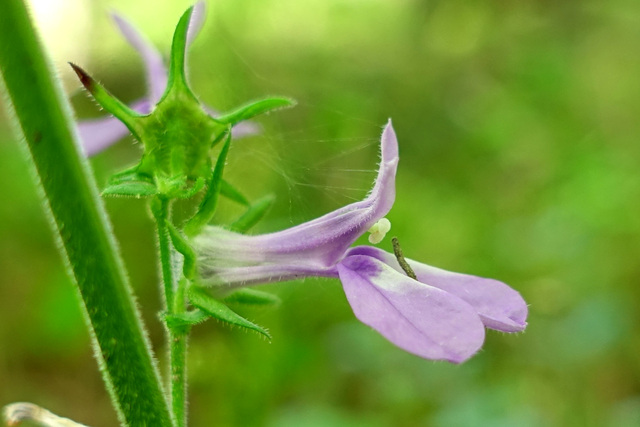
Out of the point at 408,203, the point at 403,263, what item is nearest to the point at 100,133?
the point at 403,263

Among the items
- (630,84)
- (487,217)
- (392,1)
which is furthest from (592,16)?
(487,217)

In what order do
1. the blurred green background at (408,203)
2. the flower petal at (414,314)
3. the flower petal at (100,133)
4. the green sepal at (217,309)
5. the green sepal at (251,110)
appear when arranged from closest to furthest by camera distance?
the flower petal at (414,314)
the green sepal at (217,309)
the green sepal at (251,110)
the flower petal at (100,133)
the blurred green background at (408,203)

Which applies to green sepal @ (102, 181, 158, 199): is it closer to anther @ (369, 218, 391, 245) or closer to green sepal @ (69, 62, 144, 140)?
green sepal @ (69, 62, 144, 140)

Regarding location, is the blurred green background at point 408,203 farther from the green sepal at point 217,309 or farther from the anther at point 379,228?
the green sepal at point 217,309

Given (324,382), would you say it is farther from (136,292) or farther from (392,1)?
(392,1)

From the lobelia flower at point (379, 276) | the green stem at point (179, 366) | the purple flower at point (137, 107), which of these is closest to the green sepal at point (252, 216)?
the lobelia flower at point (379, 276)

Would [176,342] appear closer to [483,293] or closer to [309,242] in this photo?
[309,242]

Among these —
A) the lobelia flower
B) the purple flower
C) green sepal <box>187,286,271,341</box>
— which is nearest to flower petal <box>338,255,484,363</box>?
the lobelia flower
